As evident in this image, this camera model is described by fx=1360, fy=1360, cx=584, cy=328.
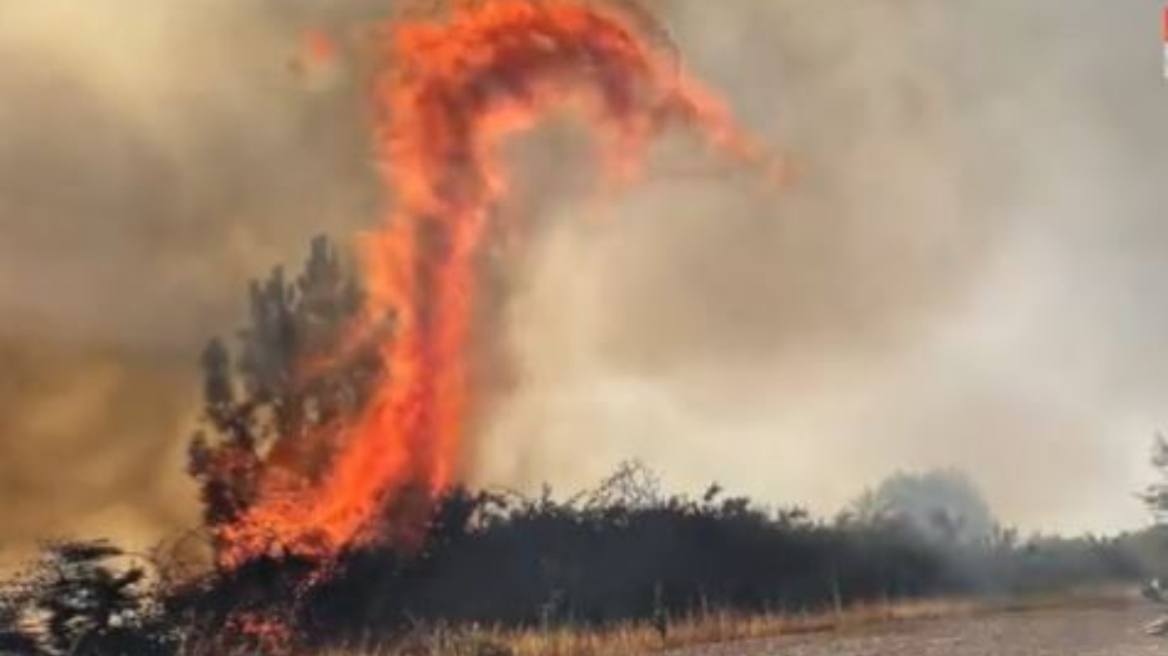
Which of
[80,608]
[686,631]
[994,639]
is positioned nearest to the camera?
[994,639]

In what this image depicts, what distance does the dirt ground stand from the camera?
2316cm

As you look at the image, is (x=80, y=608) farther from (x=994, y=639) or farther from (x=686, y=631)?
(x=994, y=639)

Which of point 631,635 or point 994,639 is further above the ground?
point 631,635

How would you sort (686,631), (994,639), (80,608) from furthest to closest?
(686,631) → (80,608) → (994,639)

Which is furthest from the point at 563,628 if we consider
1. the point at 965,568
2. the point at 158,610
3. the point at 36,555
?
the point at 965,568

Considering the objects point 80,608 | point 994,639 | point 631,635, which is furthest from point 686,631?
point 80,608

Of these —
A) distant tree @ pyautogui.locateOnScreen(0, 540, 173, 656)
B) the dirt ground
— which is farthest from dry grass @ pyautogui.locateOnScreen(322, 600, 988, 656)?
distant tree @ pyautogui.locateOnScreen(0, 540, 173, 656)

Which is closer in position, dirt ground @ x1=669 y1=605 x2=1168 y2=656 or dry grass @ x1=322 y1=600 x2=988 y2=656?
dirt ground @ x1=669 y1=605 x2=1168 y2=656

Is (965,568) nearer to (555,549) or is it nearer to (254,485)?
(555,549)

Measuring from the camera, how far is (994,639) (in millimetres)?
24703

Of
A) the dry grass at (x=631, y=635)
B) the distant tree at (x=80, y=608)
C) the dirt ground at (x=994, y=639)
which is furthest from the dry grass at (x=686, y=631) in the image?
the distant tree at (x=80, y=608)

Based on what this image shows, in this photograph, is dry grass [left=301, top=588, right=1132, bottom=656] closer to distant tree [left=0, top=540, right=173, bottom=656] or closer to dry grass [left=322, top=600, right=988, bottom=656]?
dry grass [left=322, top=600, right=988, bottom=656]

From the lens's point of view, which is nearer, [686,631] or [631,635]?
[631,635]

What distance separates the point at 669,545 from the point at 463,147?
1093cm
